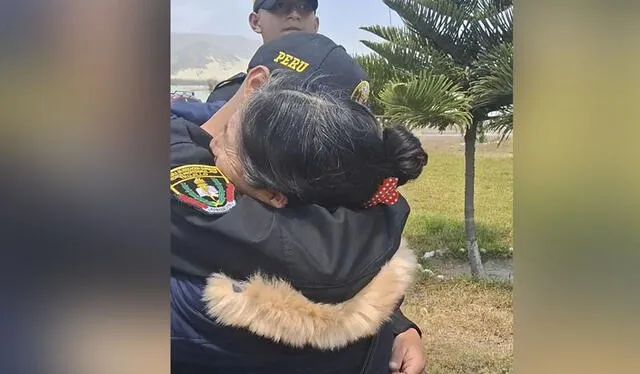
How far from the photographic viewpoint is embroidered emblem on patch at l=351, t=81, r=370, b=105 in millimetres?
1901

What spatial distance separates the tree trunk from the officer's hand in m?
0.24

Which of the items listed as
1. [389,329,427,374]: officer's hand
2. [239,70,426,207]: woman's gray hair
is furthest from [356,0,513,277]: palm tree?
[389,329,427,374]: officer's hand

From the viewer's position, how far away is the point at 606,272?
173 centimetres

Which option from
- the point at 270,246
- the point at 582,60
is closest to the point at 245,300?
the point at 270,246

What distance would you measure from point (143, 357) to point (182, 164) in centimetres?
48

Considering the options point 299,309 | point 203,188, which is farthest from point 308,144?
point 299,309

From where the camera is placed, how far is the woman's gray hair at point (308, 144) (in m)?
1.84

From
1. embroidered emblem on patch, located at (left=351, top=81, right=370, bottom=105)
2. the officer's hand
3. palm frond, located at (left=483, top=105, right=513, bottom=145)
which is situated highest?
embroidered emblem on patch, located at (left=351, top=81, right=370, bottom=105)

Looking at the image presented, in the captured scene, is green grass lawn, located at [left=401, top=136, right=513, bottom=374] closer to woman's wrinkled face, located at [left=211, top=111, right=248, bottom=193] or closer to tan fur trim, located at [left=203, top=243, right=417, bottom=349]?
tan fur trim, located at [left=203, top=243, right=417, bottom=349]

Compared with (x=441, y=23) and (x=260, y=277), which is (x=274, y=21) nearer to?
(x=441, y=23)

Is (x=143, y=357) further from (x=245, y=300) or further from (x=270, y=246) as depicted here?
(x=270, y=246)

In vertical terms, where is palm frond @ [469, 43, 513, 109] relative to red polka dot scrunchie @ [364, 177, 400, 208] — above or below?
above

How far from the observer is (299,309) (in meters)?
1.82

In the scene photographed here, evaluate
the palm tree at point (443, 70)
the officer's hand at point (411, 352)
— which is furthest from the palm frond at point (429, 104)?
the officer's hand at point (411, 352)
